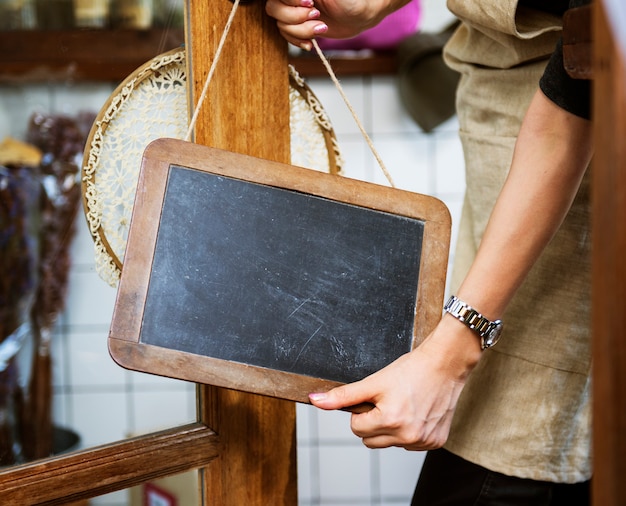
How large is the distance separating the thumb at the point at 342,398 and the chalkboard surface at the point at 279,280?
0.08 ft

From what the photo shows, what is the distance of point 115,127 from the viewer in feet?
2.62

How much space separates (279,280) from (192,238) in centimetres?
9

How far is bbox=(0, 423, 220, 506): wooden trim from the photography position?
2.33 ft

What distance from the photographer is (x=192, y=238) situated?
0.68m

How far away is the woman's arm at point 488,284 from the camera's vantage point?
2.19 feet

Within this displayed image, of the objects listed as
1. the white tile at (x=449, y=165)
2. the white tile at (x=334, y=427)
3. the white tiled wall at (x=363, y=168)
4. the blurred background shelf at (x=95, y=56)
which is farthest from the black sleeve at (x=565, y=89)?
the white tile at (x=334, y=427)

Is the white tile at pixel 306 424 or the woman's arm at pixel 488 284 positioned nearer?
the woman's arm at pixel 488 284

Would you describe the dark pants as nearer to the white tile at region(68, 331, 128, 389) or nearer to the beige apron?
the beige apron

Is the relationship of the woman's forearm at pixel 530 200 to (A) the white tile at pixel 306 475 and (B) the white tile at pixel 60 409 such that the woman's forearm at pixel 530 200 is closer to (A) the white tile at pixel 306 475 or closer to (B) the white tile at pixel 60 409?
(B) the white tile at pixel 60 409

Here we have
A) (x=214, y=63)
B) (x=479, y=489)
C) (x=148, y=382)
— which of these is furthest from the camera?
(x=148, y=382)

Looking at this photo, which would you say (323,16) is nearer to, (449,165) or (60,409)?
(60,409)

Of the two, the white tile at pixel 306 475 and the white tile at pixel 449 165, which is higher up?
the white tile at pixel 449 165

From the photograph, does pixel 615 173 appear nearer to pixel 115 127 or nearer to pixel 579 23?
pixel 579 23

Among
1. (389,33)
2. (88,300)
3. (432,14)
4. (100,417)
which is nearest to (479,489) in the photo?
(100,417)
